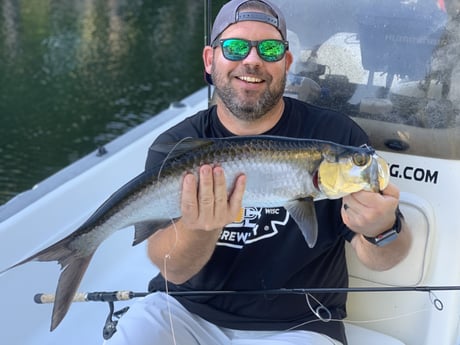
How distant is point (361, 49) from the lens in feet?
8.17

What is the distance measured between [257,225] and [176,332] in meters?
0.55

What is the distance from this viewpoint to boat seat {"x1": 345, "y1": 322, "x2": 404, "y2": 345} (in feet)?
7.96

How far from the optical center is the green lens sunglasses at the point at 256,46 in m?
2.17

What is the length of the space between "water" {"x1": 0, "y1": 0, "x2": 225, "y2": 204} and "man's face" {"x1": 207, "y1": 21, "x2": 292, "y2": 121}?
685cm

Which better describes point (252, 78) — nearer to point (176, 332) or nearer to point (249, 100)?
point (249, 100)

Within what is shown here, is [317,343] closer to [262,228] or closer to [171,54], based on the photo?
[262,228]

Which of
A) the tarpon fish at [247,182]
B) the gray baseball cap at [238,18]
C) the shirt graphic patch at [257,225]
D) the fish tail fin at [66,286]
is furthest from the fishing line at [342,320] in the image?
the gray baseball cap at [238,18]

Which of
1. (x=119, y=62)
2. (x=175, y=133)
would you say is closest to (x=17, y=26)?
(x=119, y=62)

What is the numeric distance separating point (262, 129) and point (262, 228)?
0.41 meters

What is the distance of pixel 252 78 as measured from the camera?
7.18ft

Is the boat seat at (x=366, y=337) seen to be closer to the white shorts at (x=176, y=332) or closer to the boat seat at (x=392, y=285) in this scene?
the boat seat at (x=392, y=285)

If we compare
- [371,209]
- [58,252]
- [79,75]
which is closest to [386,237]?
[371,209]

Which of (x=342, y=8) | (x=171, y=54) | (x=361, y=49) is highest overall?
(x=342, y=8)

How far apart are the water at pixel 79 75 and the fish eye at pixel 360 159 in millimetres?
7476
